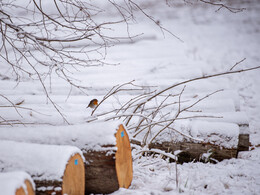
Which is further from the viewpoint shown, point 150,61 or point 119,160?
point 150,61

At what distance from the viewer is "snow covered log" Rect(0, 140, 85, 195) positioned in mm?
1661

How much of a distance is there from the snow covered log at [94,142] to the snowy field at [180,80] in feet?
0.58

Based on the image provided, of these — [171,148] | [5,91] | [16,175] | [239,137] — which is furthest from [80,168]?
[5,91]

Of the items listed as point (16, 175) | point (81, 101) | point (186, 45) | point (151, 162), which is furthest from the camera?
point (186, 45)

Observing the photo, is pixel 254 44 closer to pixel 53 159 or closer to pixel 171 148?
pixel 171 148

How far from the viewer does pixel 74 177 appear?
72.6 inches

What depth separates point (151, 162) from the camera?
290cm

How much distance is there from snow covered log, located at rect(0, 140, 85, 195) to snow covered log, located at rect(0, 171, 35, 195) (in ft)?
0.47

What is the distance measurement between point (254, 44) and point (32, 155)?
989 centimetres

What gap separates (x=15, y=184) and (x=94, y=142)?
772 mm

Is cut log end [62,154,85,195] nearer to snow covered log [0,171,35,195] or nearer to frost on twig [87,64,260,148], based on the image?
snow covered log [0,171,35,195]

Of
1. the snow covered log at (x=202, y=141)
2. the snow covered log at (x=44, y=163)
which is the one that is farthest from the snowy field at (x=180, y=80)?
the snow covered log at (x=44, y=163)

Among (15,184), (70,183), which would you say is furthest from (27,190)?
(70,183)

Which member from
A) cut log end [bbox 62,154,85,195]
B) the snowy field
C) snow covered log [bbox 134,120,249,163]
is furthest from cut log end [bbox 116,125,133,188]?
snow covered log [bbox 134,120,249,163]
